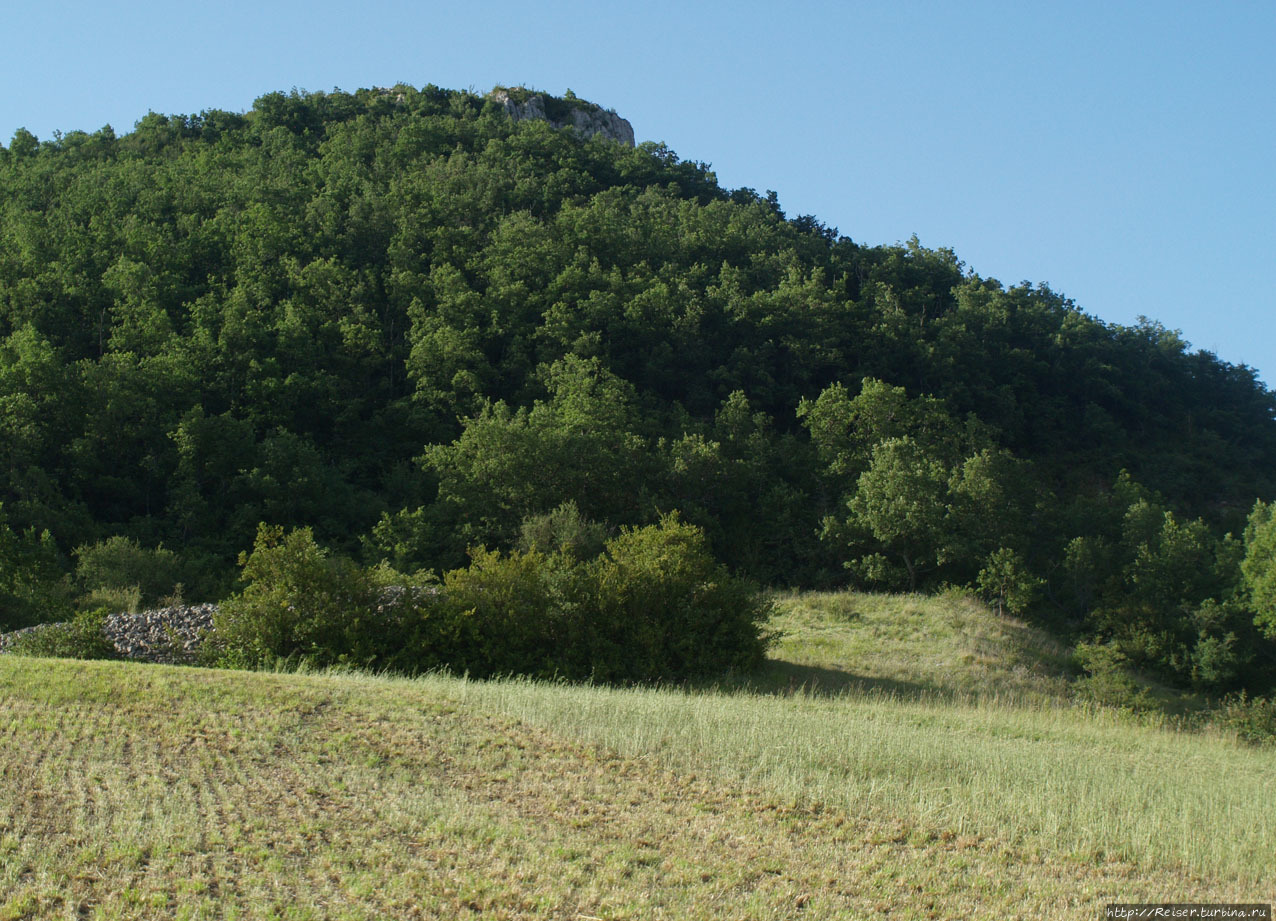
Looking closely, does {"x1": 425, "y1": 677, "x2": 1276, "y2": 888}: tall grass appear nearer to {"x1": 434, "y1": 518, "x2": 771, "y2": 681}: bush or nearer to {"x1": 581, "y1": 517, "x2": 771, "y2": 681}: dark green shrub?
{"x1": 434, "y1": 518, "x2": 771, "y2": 681}: bush

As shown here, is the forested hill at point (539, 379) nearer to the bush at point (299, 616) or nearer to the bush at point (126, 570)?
the bush at point (126, 570)

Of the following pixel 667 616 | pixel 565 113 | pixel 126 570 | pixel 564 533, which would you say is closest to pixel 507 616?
pixel 667 616

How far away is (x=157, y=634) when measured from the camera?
72.7ft

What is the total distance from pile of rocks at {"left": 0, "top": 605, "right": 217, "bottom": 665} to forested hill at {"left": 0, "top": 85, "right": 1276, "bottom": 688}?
6.98 meters

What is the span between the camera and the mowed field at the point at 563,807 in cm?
800

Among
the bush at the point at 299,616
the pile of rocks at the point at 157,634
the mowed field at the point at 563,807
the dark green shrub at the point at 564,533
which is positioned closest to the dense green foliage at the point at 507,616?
the bush at the point at 299,616

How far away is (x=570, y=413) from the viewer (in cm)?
5016

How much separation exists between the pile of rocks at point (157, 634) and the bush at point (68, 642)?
0.29 meters

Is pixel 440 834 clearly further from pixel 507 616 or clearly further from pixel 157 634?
pixel 157 634

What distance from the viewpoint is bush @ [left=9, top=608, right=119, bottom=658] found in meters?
20.4

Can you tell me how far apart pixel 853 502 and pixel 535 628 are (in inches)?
1034

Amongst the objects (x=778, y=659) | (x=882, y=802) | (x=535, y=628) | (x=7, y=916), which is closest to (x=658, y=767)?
(x=882, y=802)

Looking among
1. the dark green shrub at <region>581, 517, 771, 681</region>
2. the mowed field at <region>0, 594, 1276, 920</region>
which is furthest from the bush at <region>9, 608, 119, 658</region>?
the dark green shrub at <region>581, 517, 771, 681</region>

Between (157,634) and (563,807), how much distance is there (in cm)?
1531
